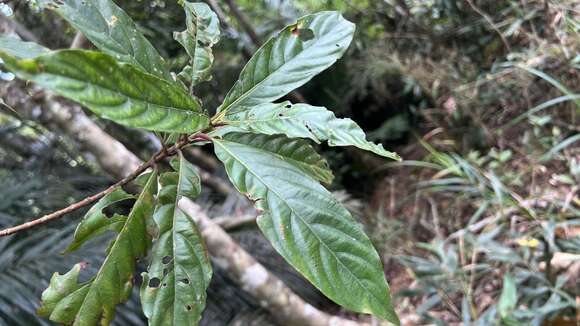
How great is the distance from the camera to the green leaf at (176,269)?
0.60m

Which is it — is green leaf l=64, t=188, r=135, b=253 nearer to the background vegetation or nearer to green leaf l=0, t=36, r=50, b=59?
green leaf l=0, t=36, r=50, b=59

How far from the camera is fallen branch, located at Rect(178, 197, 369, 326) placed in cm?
130

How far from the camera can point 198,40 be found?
2.34ft

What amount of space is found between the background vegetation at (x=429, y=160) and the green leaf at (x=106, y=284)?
49cm

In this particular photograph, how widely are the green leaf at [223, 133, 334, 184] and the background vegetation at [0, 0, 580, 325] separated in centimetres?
58

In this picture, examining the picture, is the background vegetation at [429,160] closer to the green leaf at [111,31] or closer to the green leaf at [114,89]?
the green leaf at [111,31]

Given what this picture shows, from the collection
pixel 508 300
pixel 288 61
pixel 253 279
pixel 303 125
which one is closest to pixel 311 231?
pixel 303 125

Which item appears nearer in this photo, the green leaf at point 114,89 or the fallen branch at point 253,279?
the green leaf at point 114,89

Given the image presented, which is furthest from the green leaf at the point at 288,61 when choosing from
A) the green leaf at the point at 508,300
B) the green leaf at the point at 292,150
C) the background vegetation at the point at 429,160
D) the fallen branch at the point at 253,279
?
the green leaf at the point at 508,300

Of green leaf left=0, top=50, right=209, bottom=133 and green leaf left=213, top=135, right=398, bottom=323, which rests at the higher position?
green leaf left=0, top=50, right=209, bottom=133

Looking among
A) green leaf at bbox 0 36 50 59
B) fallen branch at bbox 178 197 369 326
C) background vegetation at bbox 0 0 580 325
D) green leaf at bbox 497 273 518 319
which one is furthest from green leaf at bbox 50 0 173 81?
green leaf at bbox 497 273 518 319

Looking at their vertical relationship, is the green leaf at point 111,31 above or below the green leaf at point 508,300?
above

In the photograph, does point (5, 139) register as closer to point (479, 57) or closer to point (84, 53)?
point (84, 53)

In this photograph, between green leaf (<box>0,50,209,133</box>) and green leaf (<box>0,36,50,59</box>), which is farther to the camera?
green leaf (<box>0,36,50,59</box>)
